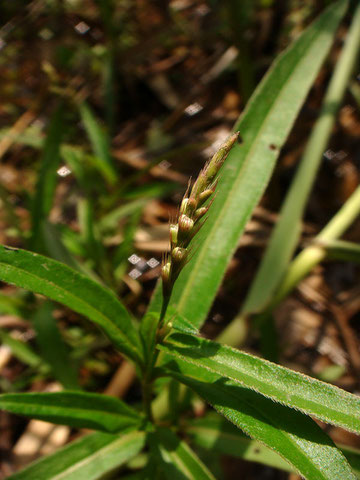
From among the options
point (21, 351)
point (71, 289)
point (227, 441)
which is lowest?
point (227, 441)

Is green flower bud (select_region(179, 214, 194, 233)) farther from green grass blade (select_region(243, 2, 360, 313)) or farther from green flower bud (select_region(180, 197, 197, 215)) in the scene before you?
green grass blade (select_region(243, 2, 360, 313))

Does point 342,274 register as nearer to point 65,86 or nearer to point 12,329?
point 12,329

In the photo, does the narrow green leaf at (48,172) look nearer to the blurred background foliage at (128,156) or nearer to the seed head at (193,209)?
the blurred background foliage at (128,156)

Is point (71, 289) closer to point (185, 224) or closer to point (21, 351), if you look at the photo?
point (185, 224)

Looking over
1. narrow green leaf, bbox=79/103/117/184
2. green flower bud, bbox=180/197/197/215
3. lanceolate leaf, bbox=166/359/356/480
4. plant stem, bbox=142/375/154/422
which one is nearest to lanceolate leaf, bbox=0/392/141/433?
plant stem, bbox=142/375/154/422

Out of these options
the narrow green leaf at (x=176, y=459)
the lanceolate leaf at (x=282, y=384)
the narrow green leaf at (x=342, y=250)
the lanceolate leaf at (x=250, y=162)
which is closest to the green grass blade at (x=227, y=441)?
the narrow green leaf at (x=176, y=459)

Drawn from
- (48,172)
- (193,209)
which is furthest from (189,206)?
(48,172)
